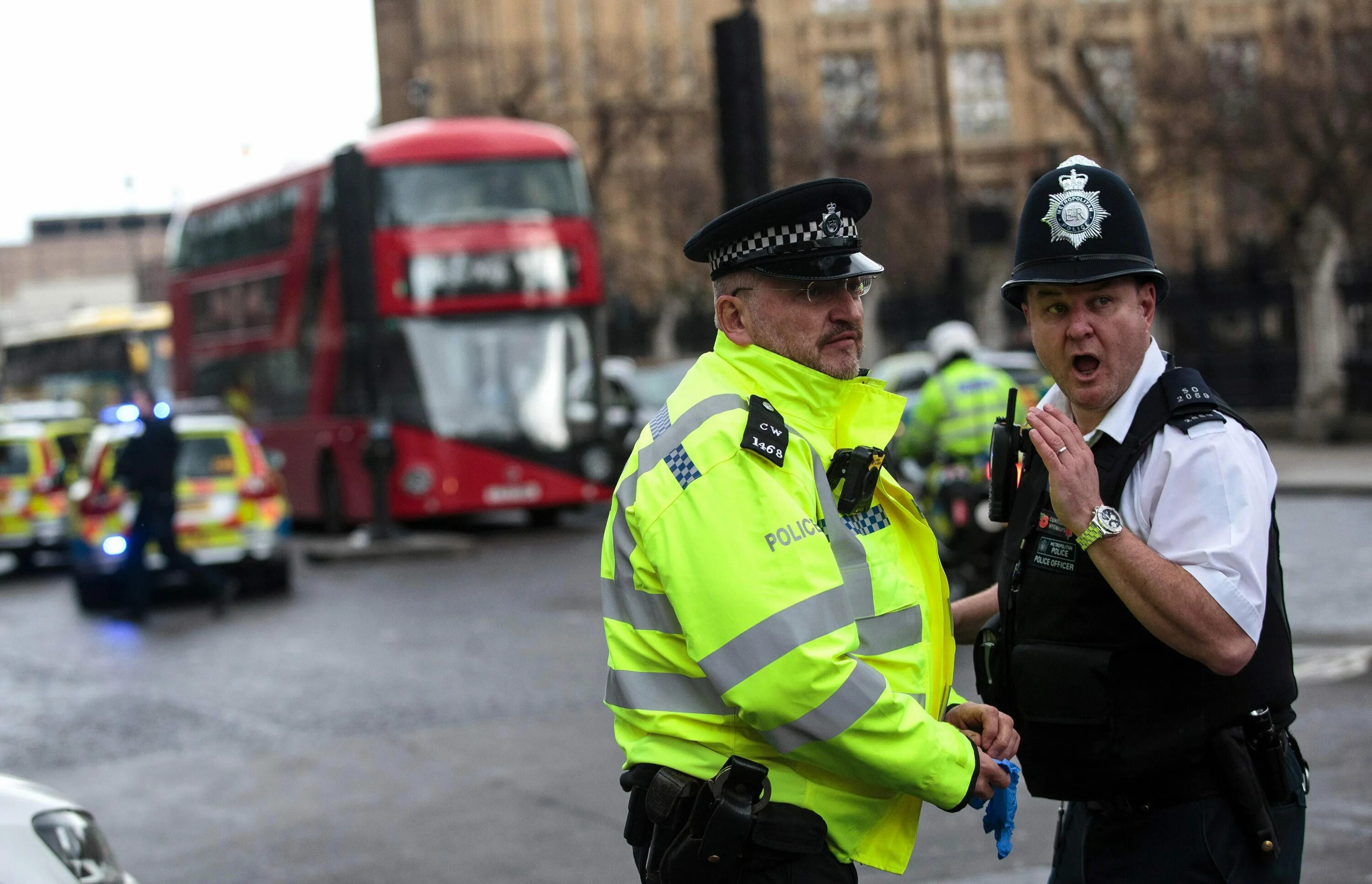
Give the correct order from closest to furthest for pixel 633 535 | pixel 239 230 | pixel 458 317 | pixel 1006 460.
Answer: pixel 633 535, pixel 1006 460, pixel 458 317, pixel 239 230

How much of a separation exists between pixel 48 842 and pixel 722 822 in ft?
7.75

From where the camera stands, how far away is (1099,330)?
2926 mm

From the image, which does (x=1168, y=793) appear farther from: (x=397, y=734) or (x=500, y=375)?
(x=500, y=375)

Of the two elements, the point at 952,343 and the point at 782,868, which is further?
the point at 952,343

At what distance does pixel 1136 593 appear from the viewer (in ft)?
8.80

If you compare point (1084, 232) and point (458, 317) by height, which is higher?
point (1084, 232)

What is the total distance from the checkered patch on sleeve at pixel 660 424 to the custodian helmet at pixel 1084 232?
71 centimetres

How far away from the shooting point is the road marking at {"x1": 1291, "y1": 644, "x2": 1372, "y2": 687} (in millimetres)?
8203

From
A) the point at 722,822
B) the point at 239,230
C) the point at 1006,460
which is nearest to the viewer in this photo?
the point at 722,822

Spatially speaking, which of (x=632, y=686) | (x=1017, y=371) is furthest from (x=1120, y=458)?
(x=1017, y=371)

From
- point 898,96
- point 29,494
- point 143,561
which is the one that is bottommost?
point 29,494

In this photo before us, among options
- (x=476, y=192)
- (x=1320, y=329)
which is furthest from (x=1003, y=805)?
(x=1320, y=329)

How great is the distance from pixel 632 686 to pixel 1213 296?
24344mm

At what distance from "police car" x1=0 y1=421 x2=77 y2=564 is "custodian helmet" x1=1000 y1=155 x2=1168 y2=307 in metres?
17.9
